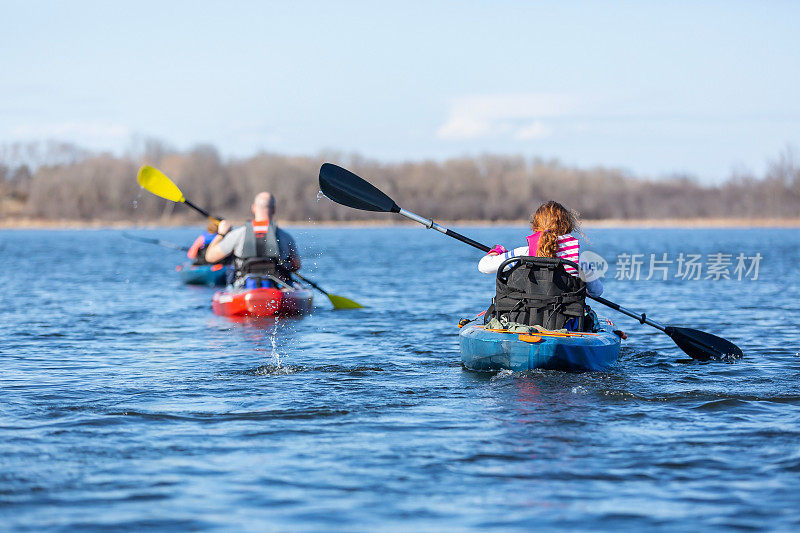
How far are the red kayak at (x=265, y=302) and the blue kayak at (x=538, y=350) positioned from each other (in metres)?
5.10

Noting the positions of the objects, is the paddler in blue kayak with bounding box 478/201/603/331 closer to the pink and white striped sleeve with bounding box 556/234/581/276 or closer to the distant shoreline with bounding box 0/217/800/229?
the pink and white striped sleeve with bounding box 556/234/581/276

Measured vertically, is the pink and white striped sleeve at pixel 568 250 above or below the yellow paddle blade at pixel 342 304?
above

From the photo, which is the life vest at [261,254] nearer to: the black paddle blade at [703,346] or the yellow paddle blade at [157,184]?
the yellow paddle blade at [157,184]

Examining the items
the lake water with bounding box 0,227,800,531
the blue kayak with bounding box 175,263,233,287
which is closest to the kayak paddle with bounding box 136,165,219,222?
the lake water with bounding box 0,227,800,531

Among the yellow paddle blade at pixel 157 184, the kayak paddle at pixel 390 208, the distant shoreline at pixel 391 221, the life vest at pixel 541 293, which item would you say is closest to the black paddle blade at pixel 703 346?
the kayak paddle at pixel 390 208

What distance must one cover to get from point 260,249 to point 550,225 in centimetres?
568

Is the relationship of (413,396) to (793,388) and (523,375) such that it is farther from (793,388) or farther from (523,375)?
(793,388)

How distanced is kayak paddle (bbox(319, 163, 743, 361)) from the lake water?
239 mm

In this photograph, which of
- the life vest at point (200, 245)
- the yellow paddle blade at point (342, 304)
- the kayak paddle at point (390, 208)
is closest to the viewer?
the kayak paddle at point (390, 208)

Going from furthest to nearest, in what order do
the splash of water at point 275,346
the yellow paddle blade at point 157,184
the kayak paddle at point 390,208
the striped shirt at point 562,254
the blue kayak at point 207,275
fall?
the blue kayak at point 207,275
the yellow paddle blade at point 157,184
the kayak paddle at point 390,208
the splash of water at point 275,346
the striped shirt at point 562,254

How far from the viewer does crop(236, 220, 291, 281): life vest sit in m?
13.2

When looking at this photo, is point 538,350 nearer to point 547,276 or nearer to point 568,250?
point 547,276

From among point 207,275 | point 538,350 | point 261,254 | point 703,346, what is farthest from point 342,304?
point 538,350

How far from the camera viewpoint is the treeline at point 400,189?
111825 millimetres
